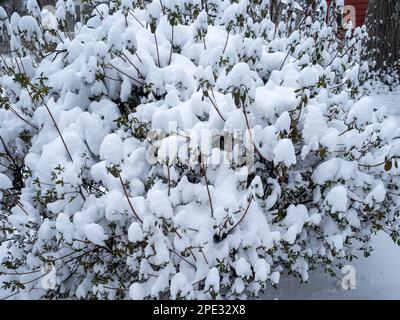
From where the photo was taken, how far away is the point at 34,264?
248 centimetres

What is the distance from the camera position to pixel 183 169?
235 centimetres

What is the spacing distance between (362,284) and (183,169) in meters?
1.79

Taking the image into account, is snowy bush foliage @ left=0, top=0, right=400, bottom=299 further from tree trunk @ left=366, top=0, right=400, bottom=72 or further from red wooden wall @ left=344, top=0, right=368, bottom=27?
red wooden wall @ left=344, top=0, right=368, bottom=27

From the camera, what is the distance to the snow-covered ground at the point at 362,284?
2820 mm

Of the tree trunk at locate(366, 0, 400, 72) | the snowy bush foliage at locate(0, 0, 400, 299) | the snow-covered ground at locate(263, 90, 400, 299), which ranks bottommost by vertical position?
the snow-covered ground at locate(263, 90, 400, 299)

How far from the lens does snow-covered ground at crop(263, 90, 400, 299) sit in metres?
2.82

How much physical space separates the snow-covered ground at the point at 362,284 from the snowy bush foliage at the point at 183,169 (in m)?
0.24

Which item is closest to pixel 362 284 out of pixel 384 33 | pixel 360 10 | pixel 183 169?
pixel 183 169

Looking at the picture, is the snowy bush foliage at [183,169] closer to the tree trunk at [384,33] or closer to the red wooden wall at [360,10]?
the tree trunk at [384,33]

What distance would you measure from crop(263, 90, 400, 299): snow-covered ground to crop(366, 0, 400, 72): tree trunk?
8.04 metres

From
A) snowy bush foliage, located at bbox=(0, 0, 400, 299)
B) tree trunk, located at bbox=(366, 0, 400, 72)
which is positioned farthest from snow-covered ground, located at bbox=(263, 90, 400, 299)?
tree trunk, located at bbox=(366, 0, 400, 72)

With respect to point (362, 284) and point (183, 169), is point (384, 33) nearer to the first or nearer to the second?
point (362, 284)
